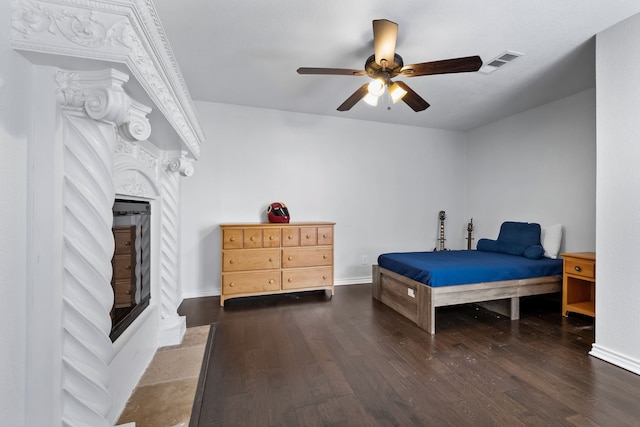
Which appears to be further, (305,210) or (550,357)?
(305,210)

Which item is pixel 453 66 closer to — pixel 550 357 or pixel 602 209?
pixel 602 209

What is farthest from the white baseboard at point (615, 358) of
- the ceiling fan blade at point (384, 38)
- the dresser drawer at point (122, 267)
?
the dresser drawer at point (122, 267)

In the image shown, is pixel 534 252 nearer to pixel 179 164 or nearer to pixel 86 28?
pixel 179 164

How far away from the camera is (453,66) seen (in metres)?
1.97

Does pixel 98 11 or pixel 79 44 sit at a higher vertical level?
pixel 98 11

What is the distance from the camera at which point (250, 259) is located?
3262 mm

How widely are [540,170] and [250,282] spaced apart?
13.5 ft

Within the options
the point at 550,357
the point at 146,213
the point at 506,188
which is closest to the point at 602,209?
the point at 550,357

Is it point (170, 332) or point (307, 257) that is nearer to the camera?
point (170, 332)

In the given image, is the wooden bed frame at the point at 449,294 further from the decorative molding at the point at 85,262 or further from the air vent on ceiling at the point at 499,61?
the decorative molding at the point at 85,262

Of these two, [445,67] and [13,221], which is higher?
[445,67]

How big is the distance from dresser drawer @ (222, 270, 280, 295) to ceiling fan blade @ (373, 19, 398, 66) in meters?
2.52

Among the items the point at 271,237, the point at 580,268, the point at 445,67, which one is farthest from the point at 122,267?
the point at 580,268

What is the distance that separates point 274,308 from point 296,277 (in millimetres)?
466
